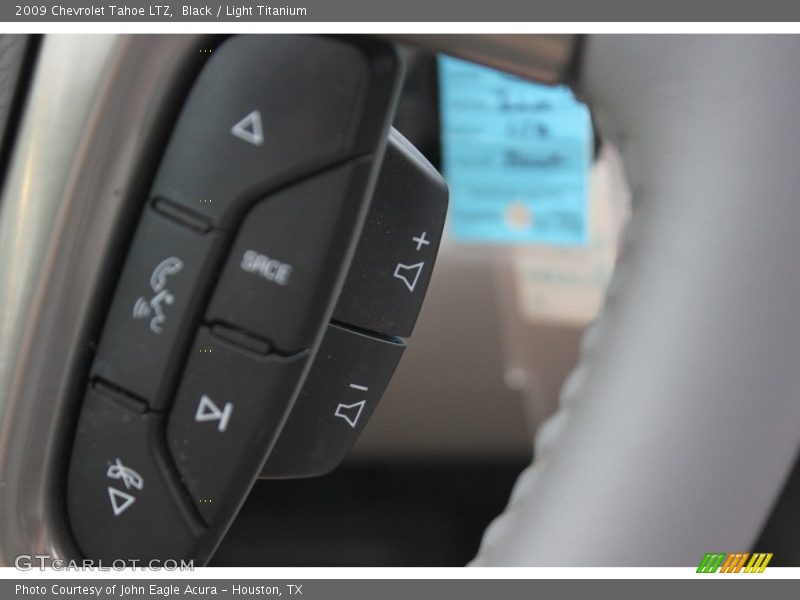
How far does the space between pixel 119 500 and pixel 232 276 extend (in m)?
0.11

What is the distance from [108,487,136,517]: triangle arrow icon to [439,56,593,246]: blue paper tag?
132 cm

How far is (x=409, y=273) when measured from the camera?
0.37 metres

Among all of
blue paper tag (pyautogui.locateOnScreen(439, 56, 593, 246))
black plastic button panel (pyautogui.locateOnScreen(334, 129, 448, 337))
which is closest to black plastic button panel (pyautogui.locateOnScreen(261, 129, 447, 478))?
black plastic button panel (pyautogui.locateOnScreen(334, 129, 448, 337))

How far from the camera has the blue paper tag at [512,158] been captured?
5.26 feet

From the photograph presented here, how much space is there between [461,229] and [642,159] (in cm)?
151

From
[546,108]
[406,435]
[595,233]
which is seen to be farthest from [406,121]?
[406,435]

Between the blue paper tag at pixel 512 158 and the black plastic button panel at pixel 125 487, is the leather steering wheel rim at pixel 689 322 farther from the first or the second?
the blue paper tag at pixel 512 158

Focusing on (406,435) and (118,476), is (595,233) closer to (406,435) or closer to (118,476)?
(406,435)

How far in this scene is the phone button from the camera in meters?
0.30

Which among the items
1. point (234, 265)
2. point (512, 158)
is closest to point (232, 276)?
point (234, 265)

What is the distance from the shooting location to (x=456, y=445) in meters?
1.99

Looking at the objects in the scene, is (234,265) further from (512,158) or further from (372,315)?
(512,158)

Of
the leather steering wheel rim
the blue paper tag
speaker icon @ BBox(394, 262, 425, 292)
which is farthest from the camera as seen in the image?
the blue paper tag

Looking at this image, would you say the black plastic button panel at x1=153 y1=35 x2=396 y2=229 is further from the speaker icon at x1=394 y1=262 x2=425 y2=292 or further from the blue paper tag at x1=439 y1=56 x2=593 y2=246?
the blue paper tag at x1=439 y1=56 x2=593 y2=246
